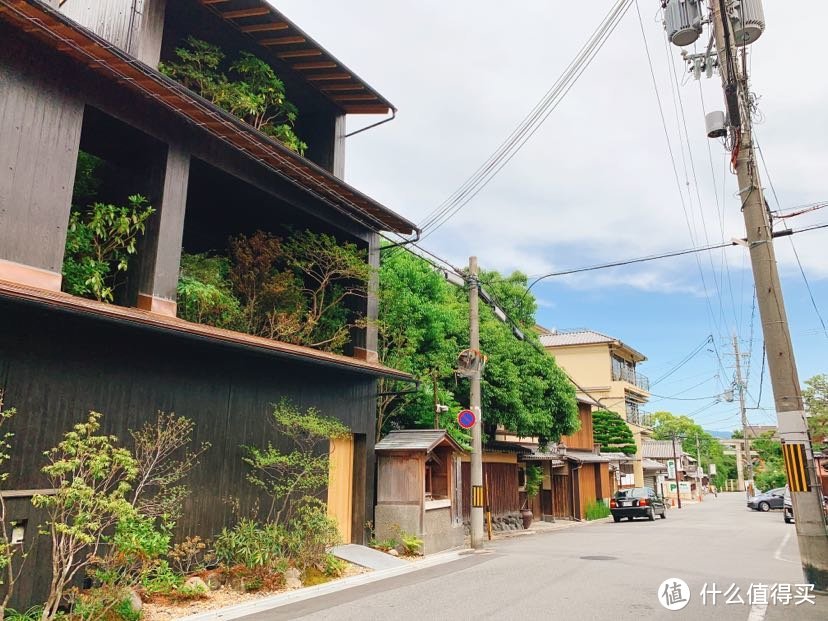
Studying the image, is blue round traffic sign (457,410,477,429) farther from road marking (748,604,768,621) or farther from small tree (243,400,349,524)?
road marking (748,604,768,621)

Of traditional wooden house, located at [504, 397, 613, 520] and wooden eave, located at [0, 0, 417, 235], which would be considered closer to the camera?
wooden eave, located at [0, 0, 417, 235]

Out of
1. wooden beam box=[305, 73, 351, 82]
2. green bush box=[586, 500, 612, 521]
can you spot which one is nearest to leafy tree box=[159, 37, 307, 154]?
wooden beam box=[305, 73, 351, 82]

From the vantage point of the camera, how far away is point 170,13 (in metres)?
12.3

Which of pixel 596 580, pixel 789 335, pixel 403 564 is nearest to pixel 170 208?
pixel 403 564

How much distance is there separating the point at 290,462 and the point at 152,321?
3631 mm

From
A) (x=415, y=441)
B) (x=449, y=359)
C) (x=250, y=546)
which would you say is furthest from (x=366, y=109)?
(x=250, y=546)

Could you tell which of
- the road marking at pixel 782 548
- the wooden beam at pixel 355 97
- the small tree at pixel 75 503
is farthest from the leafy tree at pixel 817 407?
the small tree at pixel 75 503

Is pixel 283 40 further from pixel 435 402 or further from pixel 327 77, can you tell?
pixel 435 402

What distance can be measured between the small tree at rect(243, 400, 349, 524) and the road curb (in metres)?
1.62

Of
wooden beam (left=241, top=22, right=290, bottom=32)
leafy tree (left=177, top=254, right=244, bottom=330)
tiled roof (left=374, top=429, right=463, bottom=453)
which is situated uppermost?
wooden beam (left=241, top=22, right=290, bottom=32)

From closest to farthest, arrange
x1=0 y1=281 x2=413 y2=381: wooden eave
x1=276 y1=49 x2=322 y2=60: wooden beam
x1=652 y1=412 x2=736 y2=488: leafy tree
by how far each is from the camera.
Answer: x1=0 y1=281 x2=413 y2=381: wooden eave, x1=276 y1=49 x2=322 y2=60: wooden beam, x1=652 y1=412 x2=736 y2=488: leafy tree

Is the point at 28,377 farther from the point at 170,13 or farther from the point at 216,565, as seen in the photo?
the point at 170,13

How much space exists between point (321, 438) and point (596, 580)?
576 cm

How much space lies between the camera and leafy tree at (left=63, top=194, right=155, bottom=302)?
31.4 feet
